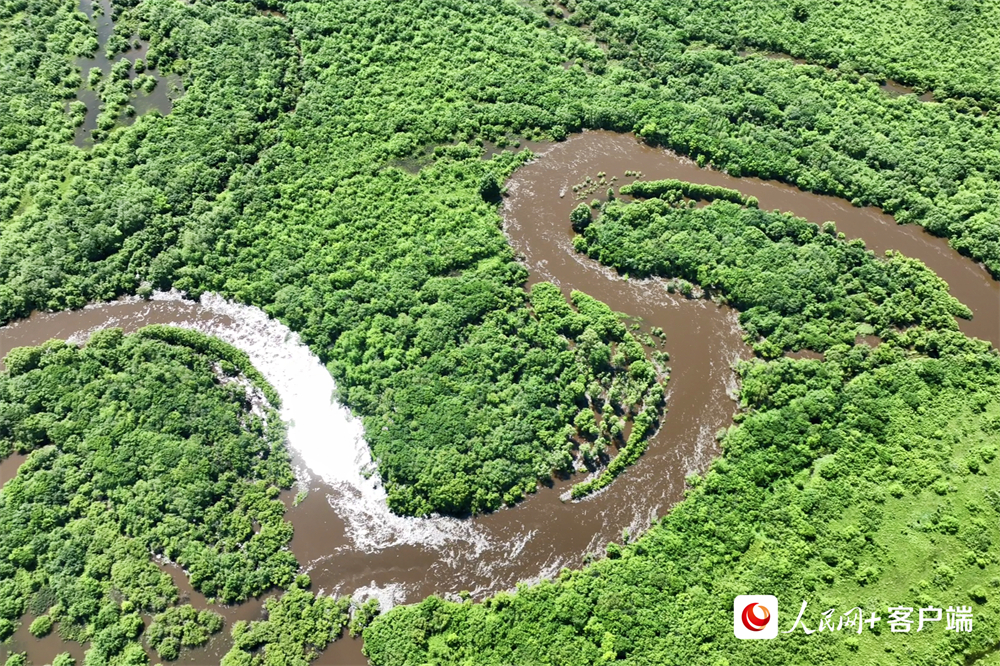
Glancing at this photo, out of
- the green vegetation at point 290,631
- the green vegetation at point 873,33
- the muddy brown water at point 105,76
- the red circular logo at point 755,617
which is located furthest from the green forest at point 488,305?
the red circular logo at point 755,617

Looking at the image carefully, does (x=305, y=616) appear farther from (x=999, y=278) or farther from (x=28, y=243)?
(x=999, y=278)

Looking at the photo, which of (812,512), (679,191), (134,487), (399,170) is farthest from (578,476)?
(134,487)

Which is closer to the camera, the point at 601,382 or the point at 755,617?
the point at 755,617

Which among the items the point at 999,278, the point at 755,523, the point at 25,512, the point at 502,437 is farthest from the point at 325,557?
the point at 999,278

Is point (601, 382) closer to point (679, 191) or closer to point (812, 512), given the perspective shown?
point (812, 512)

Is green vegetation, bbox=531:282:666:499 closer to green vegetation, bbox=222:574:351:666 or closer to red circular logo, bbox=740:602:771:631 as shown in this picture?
red circular logo, bbox=740:602:771:631

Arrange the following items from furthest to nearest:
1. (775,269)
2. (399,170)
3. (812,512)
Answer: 1. (399,170)
2. (775,269)
3. (812,512)

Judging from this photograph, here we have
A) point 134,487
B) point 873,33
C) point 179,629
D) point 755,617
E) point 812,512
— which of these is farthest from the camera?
point 873,33
